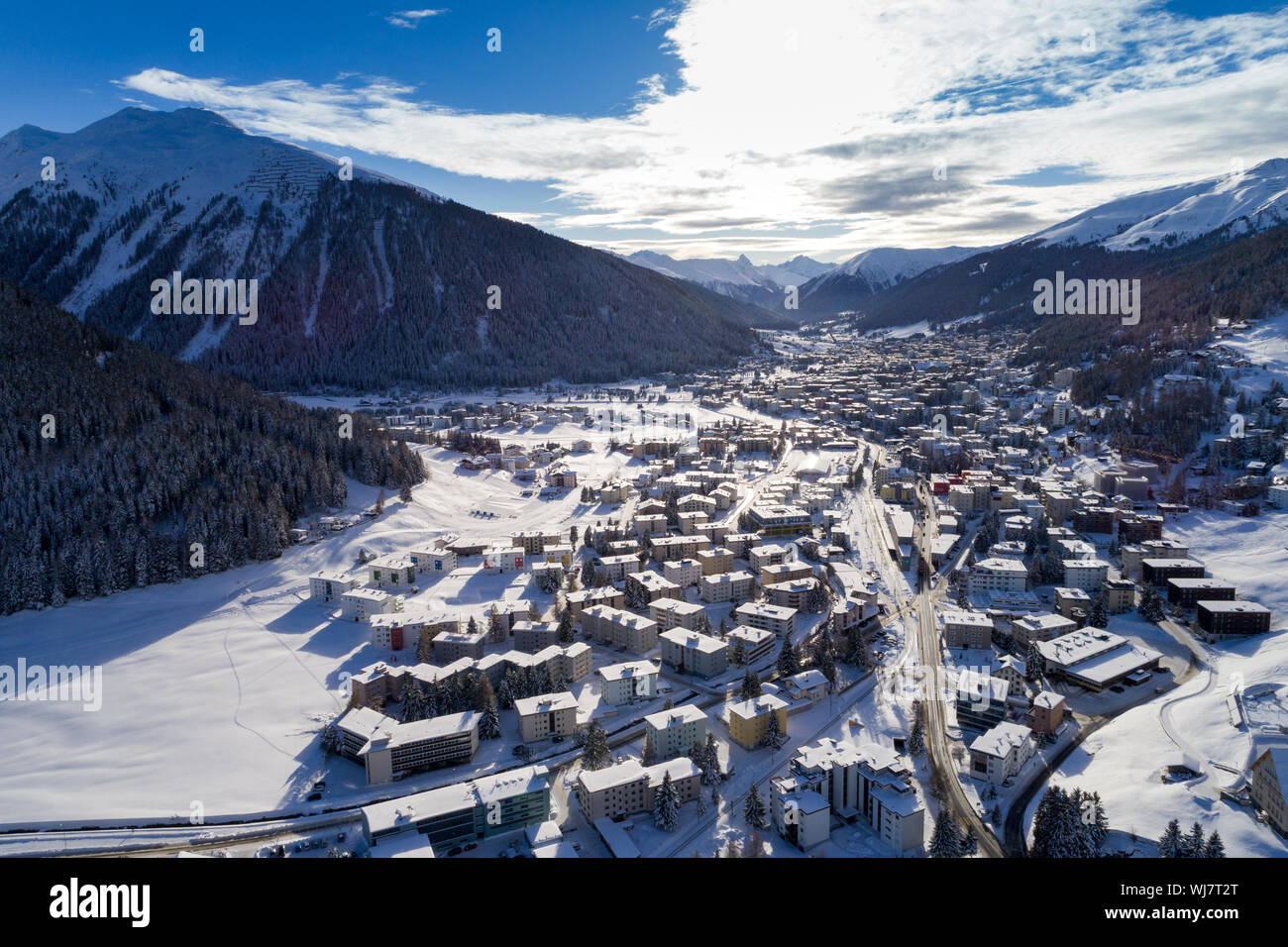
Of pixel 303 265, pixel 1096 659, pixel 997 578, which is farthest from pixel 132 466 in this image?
pixel 303 265

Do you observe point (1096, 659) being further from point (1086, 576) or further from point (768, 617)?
point (768, 617)

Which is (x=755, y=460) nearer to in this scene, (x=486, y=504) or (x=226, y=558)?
(x=486, y=504)

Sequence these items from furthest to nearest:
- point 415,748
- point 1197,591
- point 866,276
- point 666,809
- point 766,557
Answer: point 866,276 < point 766,557 < point 1197,591 < point 415,748 < point 666,809

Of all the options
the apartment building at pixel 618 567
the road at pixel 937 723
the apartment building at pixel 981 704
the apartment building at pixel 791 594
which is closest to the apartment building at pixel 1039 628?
the road at pixel 937 723

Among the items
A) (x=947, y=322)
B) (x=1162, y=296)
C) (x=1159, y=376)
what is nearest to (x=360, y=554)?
(x=1159, y=376)

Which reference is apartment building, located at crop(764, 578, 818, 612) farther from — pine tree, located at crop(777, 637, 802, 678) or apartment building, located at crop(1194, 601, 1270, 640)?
Answer: apartment building, located at crop(1194, 601, 1270, 640)

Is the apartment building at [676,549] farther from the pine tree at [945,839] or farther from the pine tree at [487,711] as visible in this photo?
the pine tree at [945,839]
